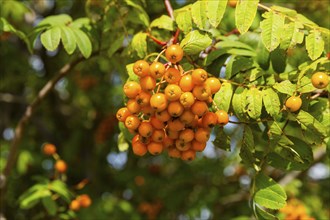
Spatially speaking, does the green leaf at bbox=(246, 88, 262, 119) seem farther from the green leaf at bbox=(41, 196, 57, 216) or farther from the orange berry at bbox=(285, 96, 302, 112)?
the green leaf at bbox=(41, 196, 57, 216)

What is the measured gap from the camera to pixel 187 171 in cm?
441

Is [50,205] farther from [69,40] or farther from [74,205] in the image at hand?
[69,40]

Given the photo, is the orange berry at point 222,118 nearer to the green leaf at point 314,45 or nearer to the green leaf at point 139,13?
the green leaf at point 314,45

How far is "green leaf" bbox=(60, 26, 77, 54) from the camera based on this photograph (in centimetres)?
227

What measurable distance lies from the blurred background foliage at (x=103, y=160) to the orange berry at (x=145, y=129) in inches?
67.9

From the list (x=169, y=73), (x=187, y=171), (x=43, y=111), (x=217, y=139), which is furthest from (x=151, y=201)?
(x=169, y=73)

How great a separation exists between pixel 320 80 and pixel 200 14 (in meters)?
0.55

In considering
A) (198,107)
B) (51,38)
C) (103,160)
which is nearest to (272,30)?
(198,107)

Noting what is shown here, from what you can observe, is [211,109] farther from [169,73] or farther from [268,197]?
[268,197]

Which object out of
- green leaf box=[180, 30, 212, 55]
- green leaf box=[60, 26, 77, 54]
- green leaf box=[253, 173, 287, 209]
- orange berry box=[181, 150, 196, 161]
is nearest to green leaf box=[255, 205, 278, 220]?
green leaf box=[253, 173, 287, 209]

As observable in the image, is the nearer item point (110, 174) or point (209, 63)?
point (209, 63)

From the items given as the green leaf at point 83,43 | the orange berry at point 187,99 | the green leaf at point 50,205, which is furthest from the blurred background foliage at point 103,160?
the orange berry at point 187,99

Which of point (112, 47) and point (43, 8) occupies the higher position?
point (112, 47)

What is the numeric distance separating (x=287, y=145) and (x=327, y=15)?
275 cm
